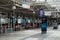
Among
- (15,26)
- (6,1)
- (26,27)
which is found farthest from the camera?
(26,27)

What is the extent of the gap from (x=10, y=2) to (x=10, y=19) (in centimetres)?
719

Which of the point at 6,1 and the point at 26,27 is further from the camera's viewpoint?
the point at 26,27

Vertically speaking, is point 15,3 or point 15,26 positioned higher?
point 15,3

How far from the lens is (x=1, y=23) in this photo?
113 ft

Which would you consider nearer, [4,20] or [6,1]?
[6,1]

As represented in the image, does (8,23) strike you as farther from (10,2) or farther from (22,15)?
(22,15)

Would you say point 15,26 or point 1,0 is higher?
point 1,0

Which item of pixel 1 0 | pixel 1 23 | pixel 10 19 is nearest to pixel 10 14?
pixel 10 19

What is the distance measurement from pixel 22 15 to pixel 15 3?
1496 cm

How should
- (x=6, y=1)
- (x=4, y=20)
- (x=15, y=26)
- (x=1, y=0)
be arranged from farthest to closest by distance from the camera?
(x=15, y=26) → (x=4, y=20) → (x=6, y=1) → (x=1, y=0)

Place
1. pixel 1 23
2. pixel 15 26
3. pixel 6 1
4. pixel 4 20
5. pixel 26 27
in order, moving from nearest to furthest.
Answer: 1. pixel 6 1
2. pixel 1 23
3. pixel 4 20
4. pixel 15 26
5. pixel 26 27

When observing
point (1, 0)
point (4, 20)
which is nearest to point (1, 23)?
point (4, 20)

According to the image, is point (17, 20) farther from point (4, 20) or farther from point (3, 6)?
point (3, 6)

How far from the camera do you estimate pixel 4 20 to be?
3681 cm
